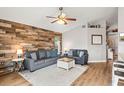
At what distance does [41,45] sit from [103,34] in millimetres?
3961

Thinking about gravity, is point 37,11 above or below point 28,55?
above

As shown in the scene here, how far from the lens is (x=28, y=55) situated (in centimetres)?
527

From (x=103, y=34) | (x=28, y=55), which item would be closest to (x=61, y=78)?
(x=28, y=55)

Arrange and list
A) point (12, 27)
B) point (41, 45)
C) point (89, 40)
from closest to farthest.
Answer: point (12, 27) → point (41, 45) → point (89, 40)

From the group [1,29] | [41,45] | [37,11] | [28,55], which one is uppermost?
[37,11]

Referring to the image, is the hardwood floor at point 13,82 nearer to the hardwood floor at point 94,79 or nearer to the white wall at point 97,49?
the hardwood floor at point 94,79

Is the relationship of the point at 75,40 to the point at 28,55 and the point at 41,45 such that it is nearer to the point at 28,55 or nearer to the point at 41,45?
the point at 41,45

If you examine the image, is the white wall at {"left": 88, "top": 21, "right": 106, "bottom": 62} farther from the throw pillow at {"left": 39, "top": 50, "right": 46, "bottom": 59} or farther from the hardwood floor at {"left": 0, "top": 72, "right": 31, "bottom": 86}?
the hardwood floor at {"left": 0, "top": 72, "right": 31, "bottom": 86}

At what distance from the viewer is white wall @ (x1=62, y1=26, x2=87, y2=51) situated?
757 cm

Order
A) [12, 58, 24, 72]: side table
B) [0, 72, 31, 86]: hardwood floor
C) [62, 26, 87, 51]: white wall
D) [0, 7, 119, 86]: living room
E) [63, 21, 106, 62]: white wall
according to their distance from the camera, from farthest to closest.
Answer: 1. [62, 26, 87, 51]: white wall
2. [63, 21, 106, 62]: white wall
3. [12, 58, 24, 72]: side table
4. [0, 7, 119, 86]: living room
5. [0, 72, 31, 86]: hardwood floor

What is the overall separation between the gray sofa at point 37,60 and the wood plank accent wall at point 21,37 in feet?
1.32

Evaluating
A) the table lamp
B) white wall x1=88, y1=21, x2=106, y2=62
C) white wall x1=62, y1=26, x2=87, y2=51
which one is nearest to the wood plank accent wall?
the table lamp

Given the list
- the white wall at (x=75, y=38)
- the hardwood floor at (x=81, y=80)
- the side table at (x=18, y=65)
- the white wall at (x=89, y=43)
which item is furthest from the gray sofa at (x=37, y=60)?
the white wall at (x=89, y=43)

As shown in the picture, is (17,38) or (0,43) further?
(17,38)
